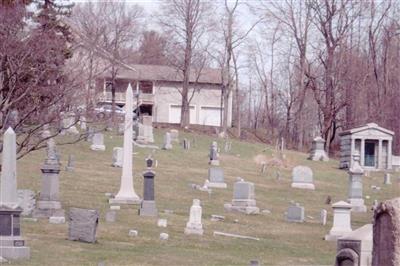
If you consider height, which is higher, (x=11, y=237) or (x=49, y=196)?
(x=49, y=196)

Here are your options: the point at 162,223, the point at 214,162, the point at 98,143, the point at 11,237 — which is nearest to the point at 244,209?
the point at 162,223

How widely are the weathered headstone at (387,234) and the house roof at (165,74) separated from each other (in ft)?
193

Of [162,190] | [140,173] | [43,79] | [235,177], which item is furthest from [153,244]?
[235,177]

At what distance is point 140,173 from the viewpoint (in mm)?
31562

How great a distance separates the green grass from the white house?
2728cm

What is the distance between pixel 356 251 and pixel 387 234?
4.40 meters

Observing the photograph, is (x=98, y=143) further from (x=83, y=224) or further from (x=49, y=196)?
(x=83, y=224)

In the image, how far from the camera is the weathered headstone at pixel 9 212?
14.6 m

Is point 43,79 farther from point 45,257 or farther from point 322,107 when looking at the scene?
point 322,107

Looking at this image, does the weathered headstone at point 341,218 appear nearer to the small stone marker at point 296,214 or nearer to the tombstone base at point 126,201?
the small stone marker at point 296,214

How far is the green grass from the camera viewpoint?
15.8 meters

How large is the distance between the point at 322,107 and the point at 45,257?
44.6m

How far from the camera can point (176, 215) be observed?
22.1m

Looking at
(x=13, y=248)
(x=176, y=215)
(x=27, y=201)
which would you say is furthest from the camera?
(x=176, y=215)
